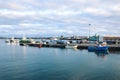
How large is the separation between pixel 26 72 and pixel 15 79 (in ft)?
19.0

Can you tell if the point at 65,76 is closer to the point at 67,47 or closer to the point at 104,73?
the point at 104,73

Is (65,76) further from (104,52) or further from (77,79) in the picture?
(104,52)

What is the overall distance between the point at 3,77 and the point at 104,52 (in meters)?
52.0

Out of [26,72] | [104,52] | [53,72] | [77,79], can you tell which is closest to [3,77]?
[26,72]

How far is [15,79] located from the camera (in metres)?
36.5

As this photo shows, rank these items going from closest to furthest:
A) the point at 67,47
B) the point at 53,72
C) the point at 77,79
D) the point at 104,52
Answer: the point at 77,79 → the point at 53,72 → the point at 104,52 → the point at 67,47

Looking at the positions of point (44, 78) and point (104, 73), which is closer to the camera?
point (44, 78)

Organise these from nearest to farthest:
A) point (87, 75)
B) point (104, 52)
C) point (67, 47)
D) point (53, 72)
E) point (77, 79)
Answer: point (77, 79) → point (87, 75) → point (53, 72) → point (104, 52) → point (67, 47)

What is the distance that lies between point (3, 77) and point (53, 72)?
30.0 ft

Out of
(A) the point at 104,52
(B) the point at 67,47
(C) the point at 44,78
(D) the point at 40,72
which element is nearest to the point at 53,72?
(D) the point at 40,72

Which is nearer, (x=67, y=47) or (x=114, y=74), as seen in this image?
(x=114, y=74)

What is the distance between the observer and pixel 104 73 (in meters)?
41.9

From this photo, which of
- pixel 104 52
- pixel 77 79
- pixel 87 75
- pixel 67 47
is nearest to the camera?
pixel 77 79

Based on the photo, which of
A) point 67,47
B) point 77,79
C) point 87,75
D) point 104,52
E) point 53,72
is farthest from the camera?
point 67,47
